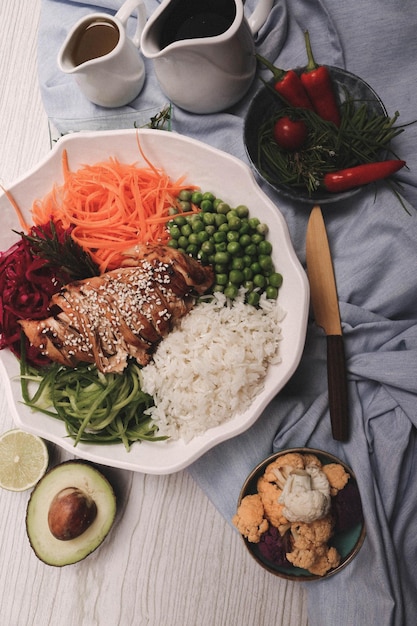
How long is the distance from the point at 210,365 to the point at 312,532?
2.45 ft

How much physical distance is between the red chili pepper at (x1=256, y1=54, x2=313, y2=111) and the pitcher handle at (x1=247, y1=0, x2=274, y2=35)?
15 cm

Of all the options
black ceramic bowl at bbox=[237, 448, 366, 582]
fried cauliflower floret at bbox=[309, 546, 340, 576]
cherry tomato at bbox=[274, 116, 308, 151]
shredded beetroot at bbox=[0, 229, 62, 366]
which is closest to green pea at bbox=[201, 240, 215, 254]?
cherry tomato at bbox=[274, 116, 308, 151]

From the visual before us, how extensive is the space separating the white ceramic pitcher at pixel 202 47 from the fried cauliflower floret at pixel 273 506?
5.30 ft

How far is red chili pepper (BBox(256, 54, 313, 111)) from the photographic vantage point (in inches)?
85.8

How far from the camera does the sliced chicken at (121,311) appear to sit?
6.72ft

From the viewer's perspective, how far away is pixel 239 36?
6.62ft

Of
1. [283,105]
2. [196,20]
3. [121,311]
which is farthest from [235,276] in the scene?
[196,20]

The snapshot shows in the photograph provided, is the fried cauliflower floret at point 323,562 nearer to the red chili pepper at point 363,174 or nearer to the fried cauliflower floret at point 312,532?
the fried cauliflower floret at point 312,532

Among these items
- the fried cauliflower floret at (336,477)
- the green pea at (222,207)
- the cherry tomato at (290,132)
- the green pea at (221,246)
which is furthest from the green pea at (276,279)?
the fried cauliflower floret at (336,477)

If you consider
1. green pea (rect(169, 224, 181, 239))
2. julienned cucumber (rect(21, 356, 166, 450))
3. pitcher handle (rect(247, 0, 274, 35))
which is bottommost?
julienned cucumber (rect(21, 356, 166, 450))

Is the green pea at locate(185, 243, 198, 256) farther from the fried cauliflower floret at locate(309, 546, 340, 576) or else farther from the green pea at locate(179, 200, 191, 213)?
the fried cauliflower floret at locate(309, 546, 340, 576)

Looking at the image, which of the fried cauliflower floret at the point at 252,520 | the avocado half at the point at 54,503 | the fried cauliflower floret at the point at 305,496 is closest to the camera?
the fried cauliflower floret at the point at 305,496

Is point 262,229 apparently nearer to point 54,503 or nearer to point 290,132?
point 290,132

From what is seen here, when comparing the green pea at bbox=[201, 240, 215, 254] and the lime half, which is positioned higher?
the green pea at bbox=[201, 240, 215, 254]
